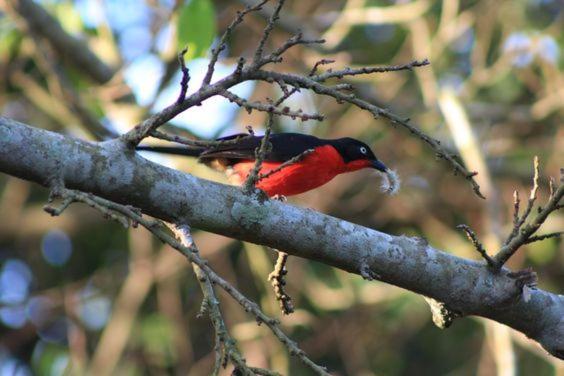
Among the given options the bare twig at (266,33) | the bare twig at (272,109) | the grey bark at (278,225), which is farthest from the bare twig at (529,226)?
the bare twig at (266,33)

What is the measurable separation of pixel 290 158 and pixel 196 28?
1038 mm

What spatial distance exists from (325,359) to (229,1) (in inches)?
152

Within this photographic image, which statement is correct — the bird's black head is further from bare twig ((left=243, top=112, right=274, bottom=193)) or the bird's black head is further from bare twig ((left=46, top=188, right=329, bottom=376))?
bare twig ((left=46, top=188, right=329, bottom=376))

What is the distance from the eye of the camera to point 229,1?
22.2 ft

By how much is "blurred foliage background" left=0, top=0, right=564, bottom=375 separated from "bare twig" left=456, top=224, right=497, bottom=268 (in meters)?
3.02

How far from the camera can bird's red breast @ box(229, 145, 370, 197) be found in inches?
201

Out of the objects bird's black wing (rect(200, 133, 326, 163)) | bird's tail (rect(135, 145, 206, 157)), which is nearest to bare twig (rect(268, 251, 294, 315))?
bird's tail (rect(135, 145, 206, 157))

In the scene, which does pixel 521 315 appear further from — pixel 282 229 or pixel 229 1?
pixel 229 1

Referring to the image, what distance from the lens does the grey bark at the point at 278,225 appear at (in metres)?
2.59

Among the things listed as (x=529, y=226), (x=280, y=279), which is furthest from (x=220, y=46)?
(x=529, y=226)

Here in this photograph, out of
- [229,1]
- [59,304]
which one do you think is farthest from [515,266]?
[59,304]

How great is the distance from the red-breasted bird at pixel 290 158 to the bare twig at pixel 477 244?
1.87 m

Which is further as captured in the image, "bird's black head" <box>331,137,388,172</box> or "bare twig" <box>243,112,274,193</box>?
"bird's black head" <box>331,137,388,172</box>

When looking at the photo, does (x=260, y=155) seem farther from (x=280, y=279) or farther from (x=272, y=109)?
(x=280, y=279)
